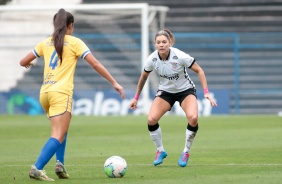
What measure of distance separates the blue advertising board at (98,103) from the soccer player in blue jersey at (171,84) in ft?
55.3

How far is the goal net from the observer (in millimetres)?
32156

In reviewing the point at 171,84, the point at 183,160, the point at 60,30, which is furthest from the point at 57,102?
the point at 171,84

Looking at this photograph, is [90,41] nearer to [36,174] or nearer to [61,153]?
[61,153]

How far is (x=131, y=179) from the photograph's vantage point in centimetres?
1021

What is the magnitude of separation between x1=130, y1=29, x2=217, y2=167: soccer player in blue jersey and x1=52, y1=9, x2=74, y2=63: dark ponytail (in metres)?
2.15

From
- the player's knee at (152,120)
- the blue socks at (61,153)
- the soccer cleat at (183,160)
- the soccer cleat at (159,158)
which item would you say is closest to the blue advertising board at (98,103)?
the player's knee at (152,120)

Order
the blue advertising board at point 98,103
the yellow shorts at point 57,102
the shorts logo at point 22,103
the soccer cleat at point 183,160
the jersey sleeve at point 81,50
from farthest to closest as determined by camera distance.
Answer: the shorts logo at point 22,103
the blue advertising board at point 98,103
the soccer cleat at point 183,160
the jersey sleeve at point 81,50
the yellow shorts at point 57,102

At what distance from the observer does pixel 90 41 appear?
3334 centimetres

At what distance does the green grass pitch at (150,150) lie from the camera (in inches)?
410

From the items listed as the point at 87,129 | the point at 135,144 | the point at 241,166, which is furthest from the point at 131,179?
the point at 87,129

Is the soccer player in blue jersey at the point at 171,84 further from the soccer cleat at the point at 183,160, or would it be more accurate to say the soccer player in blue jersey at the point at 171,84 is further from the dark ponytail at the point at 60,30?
the dark ponytail at the point at 60,30

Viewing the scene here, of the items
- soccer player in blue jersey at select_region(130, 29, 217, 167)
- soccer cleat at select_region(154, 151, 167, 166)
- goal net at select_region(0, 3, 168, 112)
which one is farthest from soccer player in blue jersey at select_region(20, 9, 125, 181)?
goal net at select_region(0, 3, 168, 112)

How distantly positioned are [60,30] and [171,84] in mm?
2745

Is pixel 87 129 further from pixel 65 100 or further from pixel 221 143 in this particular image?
pixel 65 100
